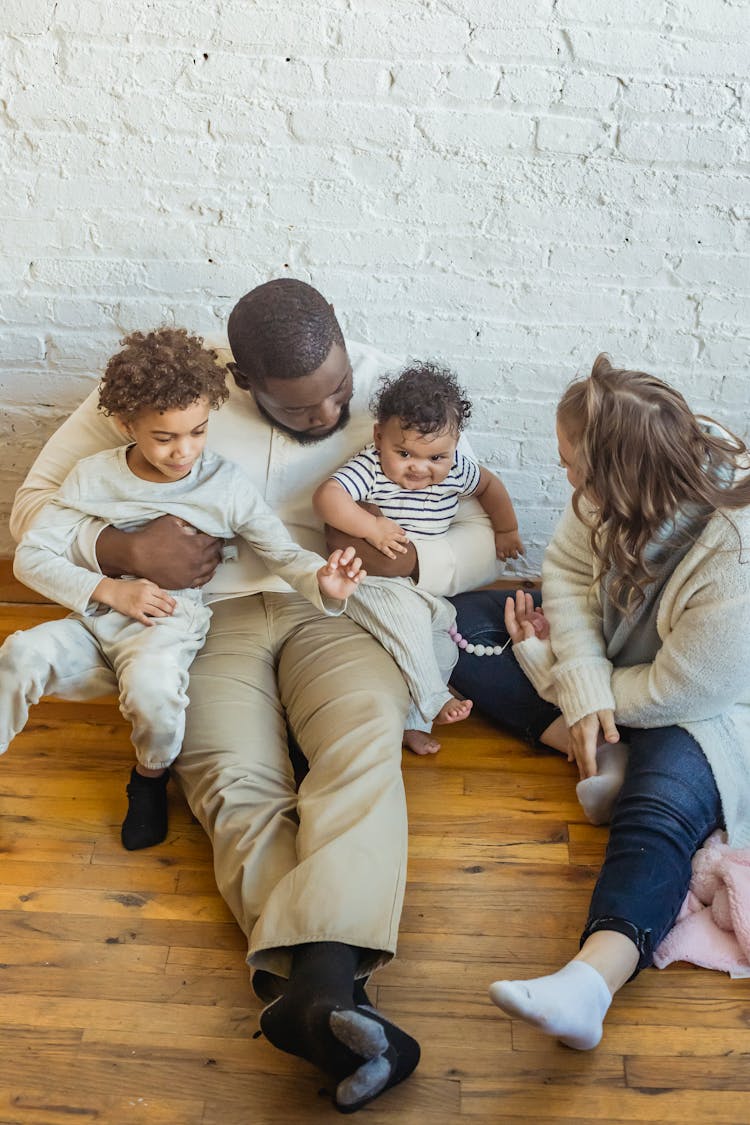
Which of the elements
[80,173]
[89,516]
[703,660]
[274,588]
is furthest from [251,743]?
[80,173]

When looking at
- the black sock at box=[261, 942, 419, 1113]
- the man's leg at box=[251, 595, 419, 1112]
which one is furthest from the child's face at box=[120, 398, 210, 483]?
the black sock at box=[261, 942, 419, 1113]

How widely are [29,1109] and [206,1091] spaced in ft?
0.68

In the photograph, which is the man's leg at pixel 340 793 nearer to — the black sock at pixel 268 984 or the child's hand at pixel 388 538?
the black sock at pixel 268 984

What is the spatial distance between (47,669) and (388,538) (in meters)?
0.60

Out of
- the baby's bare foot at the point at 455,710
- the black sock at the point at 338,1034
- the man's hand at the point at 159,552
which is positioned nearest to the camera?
the black sock at the point at 338,1034

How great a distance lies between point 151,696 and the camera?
1540mm

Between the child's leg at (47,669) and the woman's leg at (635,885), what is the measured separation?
0.78 m

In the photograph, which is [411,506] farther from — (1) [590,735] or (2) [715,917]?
(2) [715,917]

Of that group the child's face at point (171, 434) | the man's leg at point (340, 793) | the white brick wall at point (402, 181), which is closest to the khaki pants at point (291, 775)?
the man's leg at point (340, 793)

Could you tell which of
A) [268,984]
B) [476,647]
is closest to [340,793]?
[268,984]

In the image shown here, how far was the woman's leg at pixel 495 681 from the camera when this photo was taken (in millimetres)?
1809

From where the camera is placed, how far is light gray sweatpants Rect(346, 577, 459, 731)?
68.6 inches

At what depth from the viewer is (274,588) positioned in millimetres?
1828

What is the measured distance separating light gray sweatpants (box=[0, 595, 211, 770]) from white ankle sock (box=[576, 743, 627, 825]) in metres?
0.63
